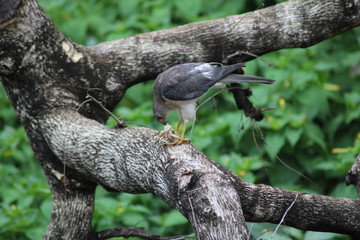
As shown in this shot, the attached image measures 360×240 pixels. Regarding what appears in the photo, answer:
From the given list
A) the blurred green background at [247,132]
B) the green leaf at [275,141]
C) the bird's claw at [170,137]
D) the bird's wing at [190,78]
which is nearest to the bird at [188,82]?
the bird's wing at [190,78]

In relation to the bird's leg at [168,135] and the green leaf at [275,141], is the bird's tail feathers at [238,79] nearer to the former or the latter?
the bird's leg at [168,135]

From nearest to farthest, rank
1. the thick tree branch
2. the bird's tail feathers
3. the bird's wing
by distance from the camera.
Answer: the thick tree branch → the bird's wing → the bird's tail feathers

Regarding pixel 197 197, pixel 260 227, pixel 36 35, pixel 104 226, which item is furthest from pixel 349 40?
pixel 197 197

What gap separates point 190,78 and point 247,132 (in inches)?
78.0

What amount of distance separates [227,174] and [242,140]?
2424 mm

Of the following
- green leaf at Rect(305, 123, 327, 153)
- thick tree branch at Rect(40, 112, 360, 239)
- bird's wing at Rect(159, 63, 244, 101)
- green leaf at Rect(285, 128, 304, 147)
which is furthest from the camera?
green leaf at Rect(305, 123, 327, 153)

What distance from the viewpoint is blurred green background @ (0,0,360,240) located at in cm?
481

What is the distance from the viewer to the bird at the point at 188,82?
143 inches

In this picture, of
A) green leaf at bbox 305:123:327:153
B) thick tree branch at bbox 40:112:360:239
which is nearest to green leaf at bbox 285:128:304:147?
green leaf at bbox 305:123:327:153

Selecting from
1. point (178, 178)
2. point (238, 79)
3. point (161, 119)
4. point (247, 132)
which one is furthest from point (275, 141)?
point (178, 178)

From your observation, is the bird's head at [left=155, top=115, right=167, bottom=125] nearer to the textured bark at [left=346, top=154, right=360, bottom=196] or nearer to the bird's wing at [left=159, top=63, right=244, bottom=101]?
the bird's wing at [left=159, top=63, right=244, bottom=101]

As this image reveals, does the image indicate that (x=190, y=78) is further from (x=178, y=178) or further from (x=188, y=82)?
(x=178, y=178)

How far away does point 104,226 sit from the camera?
4699 millimetres

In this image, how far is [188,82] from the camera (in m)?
3.66
